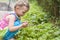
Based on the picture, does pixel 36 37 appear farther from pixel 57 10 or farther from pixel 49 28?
pixel 57 10

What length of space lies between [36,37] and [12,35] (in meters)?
1.21

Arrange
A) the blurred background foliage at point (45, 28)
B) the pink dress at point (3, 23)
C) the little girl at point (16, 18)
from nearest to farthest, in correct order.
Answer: the little girl at point (16, 18), the pink dress at point (3, 23), the blurred background foliage at point (45, 28)

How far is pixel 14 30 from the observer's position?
4562 mm

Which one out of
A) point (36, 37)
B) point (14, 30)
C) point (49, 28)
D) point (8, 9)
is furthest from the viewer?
point (8, 9)

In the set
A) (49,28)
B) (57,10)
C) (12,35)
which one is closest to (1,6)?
(57,10)

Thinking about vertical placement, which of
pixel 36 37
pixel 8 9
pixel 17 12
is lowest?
pixel 36 37

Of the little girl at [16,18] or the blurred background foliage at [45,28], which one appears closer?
the little girl at [16,18]

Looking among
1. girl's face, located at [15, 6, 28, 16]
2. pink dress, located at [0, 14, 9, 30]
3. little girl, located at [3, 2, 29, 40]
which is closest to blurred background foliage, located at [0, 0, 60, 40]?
pink dress, located at [0, 14, 9, 30]

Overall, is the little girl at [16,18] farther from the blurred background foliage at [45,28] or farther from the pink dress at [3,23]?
the blurred background foliage at [45,28]

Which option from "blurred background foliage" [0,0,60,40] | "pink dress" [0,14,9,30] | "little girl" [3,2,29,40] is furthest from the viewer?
"blurred background foliage" [0,0,60,40]

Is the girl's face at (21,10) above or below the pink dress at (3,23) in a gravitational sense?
above

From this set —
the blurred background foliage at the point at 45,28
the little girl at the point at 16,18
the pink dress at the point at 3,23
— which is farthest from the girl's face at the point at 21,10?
the blurred background foliage at the point at 45,28

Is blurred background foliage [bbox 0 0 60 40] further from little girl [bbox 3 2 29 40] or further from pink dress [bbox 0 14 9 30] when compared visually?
little girl [bbox 3 2 29 40]

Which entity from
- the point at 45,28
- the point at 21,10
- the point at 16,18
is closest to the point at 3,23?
the point at 16,18
